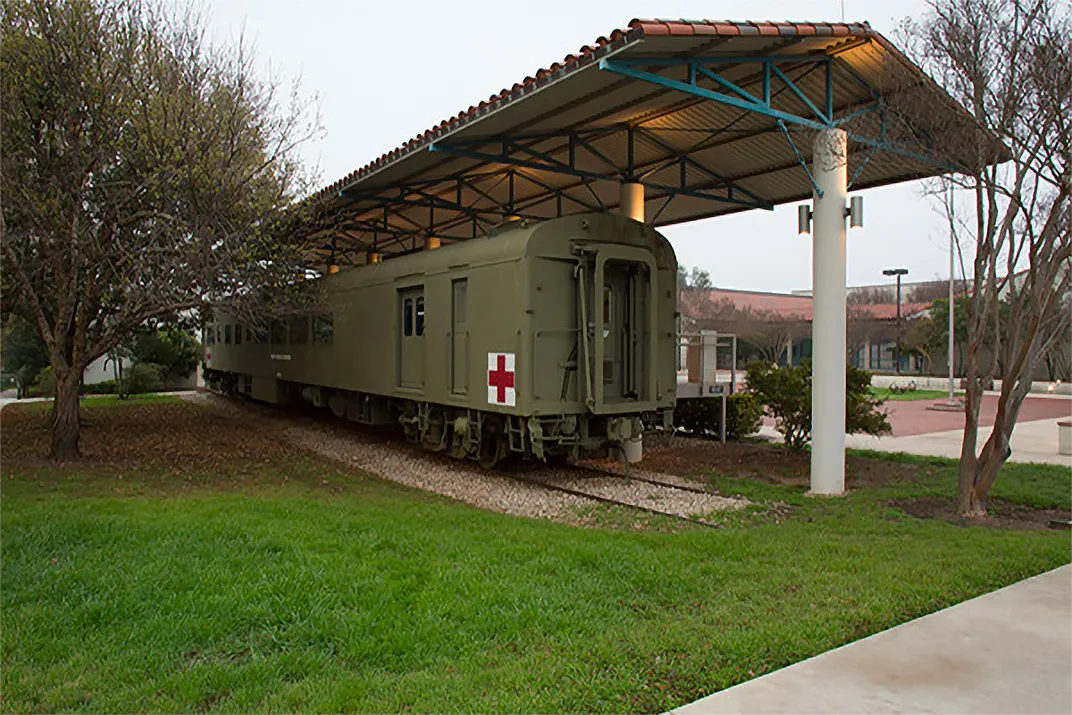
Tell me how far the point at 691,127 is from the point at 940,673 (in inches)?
360

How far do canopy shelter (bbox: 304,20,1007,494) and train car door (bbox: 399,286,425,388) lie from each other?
6.74ft

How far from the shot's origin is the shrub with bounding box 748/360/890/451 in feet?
36.7

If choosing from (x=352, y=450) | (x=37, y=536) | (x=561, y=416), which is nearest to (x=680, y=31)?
(x=561, y=416)

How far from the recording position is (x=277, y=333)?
18.3m

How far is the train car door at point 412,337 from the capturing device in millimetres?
11906

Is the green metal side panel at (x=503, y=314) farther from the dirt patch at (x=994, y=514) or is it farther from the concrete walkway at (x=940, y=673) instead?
the concrete walkway at (x=940, y=673)

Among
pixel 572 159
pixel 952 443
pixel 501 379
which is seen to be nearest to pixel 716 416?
pixel 952 443

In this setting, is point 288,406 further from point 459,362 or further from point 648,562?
point 648,562

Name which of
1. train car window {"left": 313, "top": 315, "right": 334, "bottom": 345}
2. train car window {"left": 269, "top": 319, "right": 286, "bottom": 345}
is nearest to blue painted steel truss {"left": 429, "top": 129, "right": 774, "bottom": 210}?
train car window {"left": 313, "top": 315, "right": 334, "bottom": 345}

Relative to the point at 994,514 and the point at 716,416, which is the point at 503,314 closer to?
the point at 994,514

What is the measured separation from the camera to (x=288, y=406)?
20391mm

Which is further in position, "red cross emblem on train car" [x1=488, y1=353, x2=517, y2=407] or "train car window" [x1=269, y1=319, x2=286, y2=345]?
"train car window" [x1=269, y1=319, x2=286, y2=345]

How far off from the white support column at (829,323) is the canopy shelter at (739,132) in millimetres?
15

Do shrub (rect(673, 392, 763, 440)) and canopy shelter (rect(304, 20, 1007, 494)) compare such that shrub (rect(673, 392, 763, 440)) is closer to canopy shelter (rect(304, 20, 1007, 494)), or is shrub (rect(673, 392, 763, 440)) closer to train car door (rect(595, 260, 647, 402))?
canopy shelter (rect(304, 20, 1007, 494))
